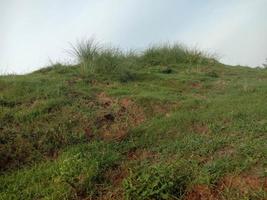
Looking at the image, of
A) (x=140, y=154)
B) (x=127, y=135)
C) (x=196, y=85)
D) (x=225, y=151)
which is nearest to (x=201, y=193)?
(x=225, y=151)

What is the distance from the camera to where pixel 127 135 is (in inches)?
220

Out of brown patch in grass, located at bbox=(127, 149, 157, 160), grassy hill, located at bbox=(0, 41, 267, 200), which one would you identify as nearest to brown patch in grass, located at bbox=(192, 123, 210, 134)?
grassy hill, located at bbox=(0, 41, 267, 200)

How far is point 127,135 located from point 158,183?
1.55 meters

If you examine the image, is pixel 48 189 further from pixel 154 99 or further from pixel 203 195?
pixel 154 99

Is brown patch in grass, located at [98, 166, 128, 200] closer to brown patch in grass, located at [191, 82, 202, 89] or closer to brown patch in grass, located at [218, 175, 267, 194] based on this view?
brown patch in grass, located at [218, 175, 267, 194]

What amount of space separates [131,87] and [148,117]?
5.19 ft

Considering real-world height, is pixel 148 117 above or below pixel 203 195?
above

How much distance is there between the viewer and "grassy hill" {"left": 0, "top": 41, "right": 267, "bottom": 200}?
13.8ft

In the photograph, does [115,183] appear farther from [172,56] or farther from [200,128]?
[172,56]

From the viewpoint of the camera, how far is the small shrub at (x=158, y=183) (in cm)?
405

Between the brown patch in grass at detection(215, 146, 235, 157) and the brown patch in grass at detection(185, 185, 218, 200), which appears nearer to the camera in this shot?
the brown patch in grass at detection(185, 185, 218, 200)

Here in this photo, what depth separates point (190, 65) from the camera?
10242 millimetres

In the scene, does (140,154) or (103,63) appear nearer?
(140,154)

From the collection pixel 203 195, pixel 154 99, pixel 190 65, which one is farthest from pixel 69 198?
pixel 190 65
